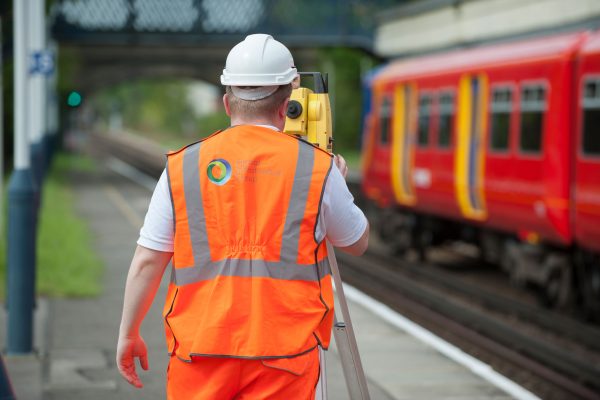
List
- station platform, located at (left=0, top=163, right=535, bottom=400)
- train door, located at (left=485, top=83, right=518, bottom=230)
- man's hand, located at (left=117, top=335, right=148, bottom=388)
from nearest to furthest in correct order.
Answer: man's hand, located at (left=117, top=335, right=148, bottom=388) < station platform, located at (left=0, top=163, right=535, bottom=400) < train door, located at (left=485, top=83, right=518, bottom=230)

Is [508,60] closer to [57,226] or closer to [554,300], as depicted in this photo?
[554,300]

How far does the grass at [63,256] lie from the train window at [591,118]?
5.04 meters

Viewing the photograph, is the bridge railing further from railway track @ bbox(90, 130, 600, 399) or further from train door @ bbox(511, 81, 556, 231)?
train door @ bbox(511, 81, 556, 231)

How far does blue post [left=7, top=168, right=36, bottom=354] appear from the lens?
8578 mm

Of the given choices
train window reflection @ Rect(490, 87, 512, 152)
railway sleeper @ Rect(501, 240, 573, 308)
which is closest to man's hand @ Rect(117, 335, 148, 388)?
railway sleeper @ Rect(501, 240, 573, 308)

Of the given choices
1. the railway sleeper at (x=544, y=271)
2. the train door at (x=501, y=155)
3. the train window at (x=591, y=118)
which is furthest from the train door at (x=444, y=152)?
the train window at (x=591, y=118)

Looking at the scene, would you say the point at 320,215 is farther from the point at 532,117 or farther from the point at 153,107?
the point at 153,107

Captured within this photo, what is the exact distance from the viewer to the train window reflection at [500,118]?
1447 centimetres

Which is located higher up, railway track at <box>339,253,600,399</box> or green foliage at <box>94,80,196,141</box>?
green foliage at <box>94,80,196,141</box>

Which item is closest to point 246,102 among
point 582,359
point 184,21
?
point 582,359

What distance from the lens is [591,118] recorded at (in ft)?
40.1

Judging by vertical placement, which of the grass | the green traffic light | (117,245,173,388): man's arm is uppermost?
the green traffic light

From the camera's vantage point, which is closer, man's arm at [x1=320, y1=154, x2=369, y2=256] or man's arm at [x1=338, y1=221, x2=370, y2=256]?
man's arm at [x1=320, y1=154, x2=369, y2=256]

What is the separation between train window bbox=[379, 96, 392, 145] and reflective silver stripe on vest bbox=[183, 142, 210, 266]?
15506 mm
